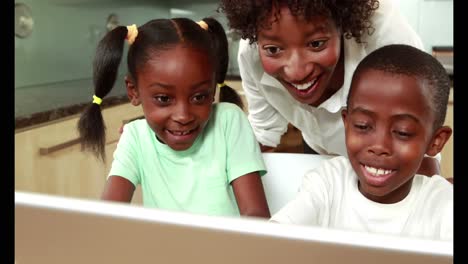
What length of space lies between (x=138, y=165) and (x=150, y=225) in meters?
0.26

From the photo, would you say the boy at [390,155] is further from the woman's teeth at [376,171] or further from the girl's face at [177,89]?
the girl's face at [177,89]

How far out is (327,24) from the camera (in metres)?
0.46

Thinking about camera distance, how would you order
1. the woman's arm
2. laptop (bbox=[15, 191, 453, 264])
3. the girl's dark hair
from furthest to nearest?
the woman's arm
the girl's dark hair
laptop (bbox=[15, 191, 453, 264])

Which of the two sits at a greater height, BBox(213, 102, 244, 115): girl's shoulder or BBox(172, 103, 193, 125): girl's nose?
BBox(213, 102, 244, 115): girl's shoulder

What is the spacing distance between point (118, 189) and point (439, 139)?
1.07ft

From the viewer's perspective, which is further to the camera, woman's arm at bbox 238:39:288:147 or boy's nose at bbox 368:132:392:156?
woman's arm at bbox 238:39:288:147

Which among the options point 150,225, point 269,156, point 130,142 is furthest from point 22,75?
point 150,225

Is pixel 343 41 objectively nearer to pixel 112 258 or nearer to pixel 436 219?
pixel 436 219

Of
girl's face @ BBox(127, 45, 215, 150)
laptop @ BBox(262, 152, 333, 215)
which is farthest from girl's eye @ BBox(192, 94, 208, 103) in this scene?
laptop @ BBox(262, 152, 333, 215)

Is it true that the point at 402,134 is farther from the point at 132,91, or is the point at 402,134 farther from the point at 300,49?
the point at 132,91

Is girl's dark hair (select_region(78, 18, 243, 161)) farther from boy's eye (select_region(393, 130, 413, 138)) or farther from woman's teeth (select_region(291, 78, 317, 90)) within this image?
boy's eye (select_region(393, 130, 413, 138))

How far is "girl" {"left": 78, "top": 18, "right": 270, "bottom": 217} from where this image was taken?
50cm

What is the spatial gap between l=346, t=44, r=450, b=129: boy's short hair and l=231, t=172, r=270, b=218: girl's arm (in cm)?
19

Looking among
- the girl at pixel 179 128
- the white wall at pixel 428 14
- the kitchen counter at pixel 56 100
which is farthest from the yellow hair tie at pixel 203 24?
the white wall at pixel 428 14
